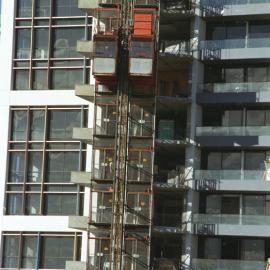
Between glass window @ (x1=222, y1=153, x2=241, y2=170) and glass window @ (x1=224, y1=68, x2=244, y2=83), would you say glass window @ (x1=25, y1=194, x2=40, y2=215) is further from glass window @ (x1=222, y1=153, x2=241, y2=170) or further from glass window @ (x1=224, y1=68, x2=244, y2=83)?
glass window @ (x1=224, y1=68, x2=244, y2=83)

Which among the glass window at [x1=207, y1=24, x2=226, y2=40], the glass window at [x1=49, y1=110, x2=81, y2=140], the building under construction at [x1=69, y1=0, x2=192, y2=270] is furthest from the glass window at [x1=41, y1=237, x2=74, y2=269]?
the glass window at [x1=207, y1=24, x2=226, y2=40]

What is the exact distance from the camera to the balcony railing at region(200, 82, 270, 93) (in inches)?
2640

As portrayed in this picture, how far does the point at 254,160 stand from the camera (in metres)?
67.4

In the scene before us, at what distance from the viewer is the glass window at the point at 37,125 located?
71.6 meters

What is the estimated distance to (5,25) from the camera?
7356 cm

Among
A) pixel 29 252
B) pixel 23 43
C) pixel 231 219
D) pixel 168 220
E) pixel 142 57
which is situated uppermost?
pixel 23 43

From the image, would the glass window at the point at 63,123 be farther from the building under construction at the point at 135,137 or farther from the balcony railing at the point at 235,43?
the balcony railing at the point at 235,43

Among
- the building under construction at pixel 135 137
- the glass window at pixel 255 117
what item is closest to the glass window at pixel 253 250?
the building under construction at pixel 135 137

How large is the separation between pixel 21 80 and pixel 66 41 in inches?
164

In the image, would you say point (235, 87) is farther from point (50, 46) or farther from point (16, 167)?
point (16, 167)

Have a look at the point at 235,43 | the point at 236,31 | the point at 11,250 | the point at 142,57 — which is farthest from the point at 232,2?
the point at 11,250

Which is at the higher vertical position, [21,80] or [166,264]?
[21,80]

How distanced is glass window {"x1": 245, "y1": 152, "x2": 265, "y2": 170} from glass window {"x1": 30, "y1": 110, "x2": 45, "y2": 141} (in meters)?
14.3

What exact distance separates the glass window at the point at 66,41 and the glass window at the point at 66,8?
1.07 m
